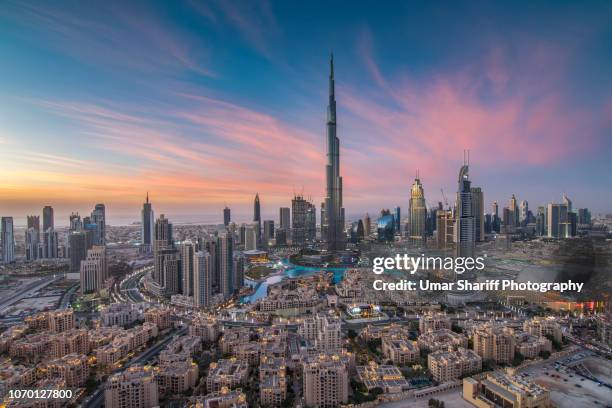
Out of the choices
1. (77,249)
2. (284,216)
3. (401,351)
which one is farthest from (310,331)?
(284,216)

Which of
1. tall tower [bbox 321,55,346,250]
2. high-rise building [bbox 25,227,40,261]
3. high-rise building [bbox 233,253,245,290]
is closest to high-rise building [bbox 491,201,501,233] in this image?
tall tower [bbox 321,55,346,250]

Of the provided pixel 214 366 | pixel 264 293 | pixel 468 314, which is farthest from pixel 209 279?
pixel 468 314

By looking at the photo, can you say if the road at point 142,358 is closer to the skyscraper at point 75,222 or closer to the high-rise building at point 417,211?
the skyscraper at point 75,222

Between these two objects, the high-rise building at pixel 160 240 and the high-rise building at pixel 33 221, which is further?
the high-rise building at pixel 33 221

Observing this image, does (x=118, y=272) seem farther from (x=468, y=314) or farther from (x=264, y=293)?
(x=468, y=314)

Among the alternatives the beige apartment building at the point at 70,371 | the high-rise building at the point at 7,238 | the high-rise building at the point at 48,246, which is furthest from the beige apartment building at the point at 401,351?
the high-rise building at the point at 48,246

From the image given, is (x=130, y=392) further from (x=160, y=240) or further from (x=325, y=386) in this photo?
(x=160, y=240)

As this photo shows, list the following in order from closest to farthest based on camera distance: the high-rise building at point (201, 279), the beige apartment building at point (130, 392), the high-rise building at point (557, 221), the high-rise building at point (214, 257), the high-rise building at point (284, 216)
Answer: the beige apartment building at point (130, 392), the high-rise building at point (201, 279), the high-rise building at point (214, 257), the high-rise building at point (557, 221), the high-rise building at point (284, 216)
